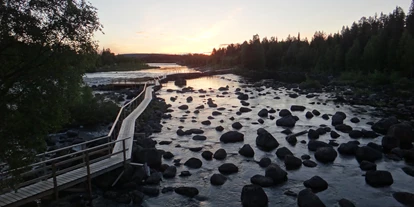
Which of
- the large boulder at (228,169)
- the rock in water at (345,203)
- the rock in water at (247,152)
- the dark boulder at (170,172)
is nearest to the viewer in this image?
the rock in water at (345,203)

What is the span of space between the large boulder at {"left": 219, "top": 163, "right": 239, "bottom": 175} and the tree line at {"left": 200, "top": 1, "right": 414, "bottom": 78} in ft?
233

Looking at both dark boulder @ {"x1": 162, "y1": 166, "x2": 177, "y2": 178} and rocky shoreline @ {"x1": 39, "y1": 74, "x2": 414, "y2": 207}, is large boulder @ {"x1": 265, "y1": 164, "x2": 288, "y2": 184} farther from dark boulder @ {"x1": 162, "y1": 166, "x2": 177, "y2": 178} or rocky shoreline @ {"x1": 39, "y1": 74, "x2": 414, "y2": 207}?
dark boulder @ {"x1": 162, "y1": 166, "x2": 177, "y2": 178}

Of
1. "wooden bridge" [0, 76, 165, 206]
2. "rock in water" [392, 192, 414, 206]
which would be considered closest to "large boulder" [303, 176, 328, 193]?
"rock in water" [392, 192, 414, 206]

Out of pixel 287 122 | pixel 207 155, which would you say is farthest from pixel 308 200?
pixel 287 122

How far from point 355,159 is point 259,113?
1872 cm

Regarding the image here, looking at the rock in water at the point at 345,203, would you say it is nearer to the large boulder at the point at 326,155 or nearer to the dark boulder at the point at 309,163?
the dark boulder at the point at 309,163

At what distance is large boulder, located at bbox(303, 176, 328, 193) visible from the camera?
18.6 meters

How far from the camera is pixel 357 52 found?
3898 inches

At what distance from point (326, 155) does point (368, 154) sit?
3142mm

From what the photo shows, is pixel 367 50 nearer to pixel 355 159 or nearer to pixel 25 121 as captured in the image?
pixel 355 159

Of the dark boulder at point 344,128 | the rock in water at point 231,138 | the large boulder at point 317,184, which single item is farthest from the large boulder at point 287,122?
the large boulder at point 317,184

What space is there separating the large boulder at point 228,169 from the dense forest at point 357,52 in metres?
70.0

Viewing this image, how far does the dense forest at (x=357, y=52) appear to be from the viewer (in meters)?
80.9

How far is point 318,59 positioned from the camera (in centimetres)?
13125
